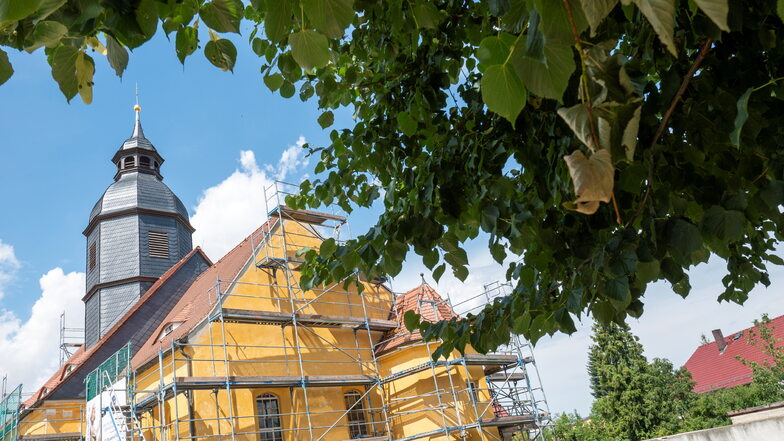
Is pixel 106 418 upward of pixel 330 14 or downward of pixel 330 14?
upward

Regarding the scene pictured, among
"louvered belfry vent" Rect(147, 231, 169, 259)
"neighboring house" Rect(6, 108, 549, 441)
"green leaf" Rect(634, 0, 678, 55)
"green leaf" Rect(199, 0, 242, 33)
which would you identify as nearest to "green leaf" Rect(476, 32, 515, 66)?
"green leaf" Rect(634, 0, 678, 55)

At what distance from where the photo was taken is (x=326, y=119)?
435 centimetres

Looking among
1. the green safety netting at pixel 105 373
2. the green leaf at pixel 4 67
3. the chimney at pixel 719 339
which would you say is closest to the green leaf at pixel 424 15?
the green leaf at pixel 4 67

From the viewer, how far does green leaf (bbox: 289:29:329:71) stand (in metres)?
1.53

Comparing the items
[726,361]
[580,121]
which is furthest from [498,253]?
[726,361]

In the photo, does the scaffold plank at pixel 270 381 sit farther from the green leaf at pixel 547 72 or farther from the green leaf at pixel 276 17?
the green leaf at pixel 547 72

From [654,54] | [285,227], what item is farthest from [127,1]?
[285,227]

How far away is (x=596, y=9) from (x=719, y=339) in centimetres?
4567

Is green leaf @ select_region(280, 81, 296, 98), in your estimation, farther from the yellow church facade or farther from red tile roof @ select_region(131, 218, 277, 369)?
red tile roof @ select_region(131, 218, 277, 369)

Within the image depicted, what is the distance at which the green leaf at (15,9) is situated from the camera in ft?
3.51

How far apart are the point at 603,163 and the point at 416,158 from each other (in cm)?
303

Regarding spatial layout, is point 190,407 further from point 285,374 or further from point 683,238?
point 683,238

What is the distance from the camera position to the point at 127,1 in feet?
4.85

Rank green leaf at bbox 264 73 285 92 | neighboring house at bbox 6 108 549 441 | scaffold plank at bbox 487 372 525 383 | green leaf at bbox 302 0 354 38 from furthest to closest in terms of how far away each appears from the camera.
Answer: scaffold plank at bbox 487 372 525 383 < neighboring house at bbox 6 108 549 441 < green leaf at bbox 264 73 285 92 < green leaf at bbox 302 0 354 38
